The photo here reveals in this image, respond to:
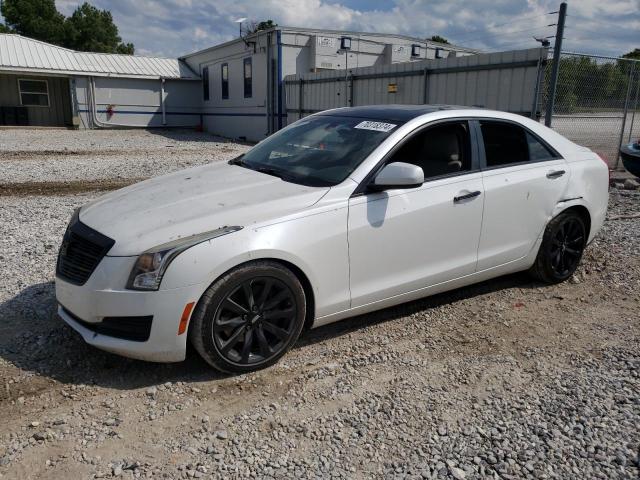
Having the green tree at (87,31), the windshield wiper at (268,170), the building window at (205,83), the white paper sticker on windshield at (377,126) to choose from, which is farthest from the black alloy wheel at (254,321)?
the green tree at (87,31)

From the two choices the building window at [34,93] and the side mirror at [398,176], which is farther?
the building window at [34,93]

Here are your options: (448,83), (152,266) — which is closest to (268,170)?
(152,266)

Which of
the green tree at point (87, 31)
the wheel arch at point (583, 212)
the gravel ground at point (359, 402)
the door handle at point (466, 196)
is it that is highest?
the green tree at point (87, 31)

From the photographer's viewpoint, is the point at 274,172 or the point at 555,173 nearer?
the point at 274,172

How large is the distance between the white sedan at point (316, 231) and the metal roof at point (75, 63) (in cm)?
2580

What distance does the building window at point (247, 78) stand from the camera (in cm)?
2281

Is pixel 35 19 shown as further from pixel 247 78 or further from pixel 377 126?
pixel 377 126

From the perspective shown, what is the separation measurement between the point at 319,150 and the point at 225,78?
23249mm

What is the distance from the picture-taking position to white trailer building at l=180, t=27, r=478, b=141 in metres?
20.8

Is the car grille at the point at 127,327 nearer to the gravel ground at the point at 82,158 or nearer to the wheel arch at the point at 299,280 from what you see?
the wheel arch at the point at 299,280

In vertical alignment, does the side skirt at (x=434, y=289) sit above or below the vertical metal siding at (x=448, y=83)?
below

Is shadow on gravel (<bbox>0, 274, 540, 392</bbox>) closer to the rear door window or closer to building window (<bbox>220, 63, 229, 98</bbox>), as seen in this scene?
the rear door window

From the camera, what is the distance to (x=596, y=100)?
1088 centimetres

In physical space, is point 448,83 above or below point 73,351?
above
